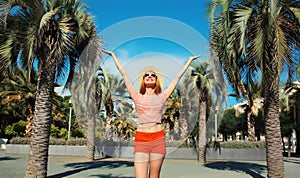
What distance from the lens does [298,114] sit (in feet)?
85.2

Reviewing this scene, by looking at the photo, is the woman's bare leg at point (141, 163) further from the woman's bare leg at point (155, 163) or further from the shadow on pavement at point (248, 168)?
the shadow on pavement at point (248, 168)

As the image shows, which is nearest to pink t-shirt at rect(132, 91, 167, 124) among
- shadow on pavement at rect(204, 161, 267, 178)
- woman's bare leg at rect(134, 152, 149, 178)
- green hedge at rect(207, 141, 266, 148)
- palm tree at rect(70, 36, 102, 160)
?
woman's bare leg at rect(134, 152, 149, 178)

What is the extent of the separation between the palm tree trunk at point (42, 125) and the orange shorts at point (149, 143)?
23.0 feet

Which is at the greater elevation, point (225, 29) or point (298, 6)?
point (298, 6)

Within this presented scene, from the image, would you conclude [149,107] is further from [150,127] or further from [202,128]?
[202,128]

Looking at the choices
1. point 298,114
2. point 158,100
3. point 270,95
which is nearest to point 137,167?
point 158,100

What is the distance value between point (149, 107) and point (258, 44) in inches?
240

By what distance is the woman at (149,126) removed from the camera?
3021 millimetres

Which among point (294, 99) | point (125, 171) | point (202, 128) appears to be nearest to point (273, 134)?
point (125, 171)

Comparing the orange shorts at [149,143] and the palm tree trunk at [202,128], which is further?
the palm tree trunk at [202,128]

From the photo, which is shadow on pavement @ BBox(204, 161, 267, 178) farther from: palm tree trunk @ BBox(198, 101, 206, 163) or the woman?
the woman

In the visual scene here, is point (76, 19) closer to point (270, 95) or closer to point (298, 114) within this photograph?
point (270, 95)

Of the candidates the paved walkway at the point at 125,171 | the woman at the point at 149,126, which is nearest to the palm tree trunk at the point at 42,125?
the paved walkway at the point at 125,171

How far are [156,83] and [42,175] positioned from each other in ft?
24.1
